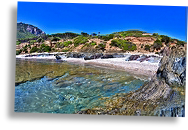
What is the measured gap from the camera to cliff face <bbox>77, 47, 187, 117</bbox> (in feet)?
8.43

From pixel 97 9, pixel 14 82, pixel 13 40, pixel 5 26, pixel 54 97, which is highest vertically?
pixel 97 9

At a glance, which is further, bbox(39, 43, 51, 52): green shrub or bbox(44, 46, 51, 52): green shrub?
bbox(44, 46, 51, 52): green shrub

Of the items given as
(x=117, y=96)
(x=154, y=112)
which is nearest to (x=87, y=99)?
(x=117, y=96)

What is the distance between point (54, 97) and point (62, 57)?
9079 mm

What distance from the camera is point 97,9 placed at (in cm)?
279

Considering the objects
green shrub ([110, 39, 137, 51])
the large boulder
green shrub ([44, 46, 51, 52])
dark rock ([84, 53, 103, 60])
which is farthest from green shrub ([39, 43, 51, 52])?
the large boulder

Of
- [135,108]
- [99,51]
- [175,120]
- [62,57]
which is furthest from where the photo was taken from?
[99,51]

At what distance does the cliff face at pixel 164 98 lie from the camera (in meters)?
2.57

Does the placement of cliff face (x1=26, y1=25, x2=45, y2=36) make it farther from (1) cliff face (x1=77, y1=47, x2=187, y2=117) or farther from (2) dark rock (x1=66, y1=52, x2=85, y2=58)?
(2) dark rock (x1=66, y1=52, x2=85, y2=58)

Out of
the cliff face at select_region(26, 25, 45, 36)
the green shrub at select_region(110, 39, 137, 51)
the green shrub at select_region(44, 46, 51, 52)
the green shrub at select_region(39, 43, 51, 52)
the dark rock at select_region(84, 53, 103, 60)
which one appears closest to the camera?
the cliff face at select_region(26, 25, 45, 36)

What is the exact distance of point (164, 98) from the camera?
2.65 meters

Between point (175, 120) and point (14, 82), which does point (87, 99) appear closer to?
point (14, 82)

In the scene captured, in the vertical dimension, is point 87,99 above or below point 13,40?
below

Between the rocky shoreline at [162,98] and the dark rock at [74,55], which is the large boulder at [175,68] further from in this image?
the dark rock at [74,55]
